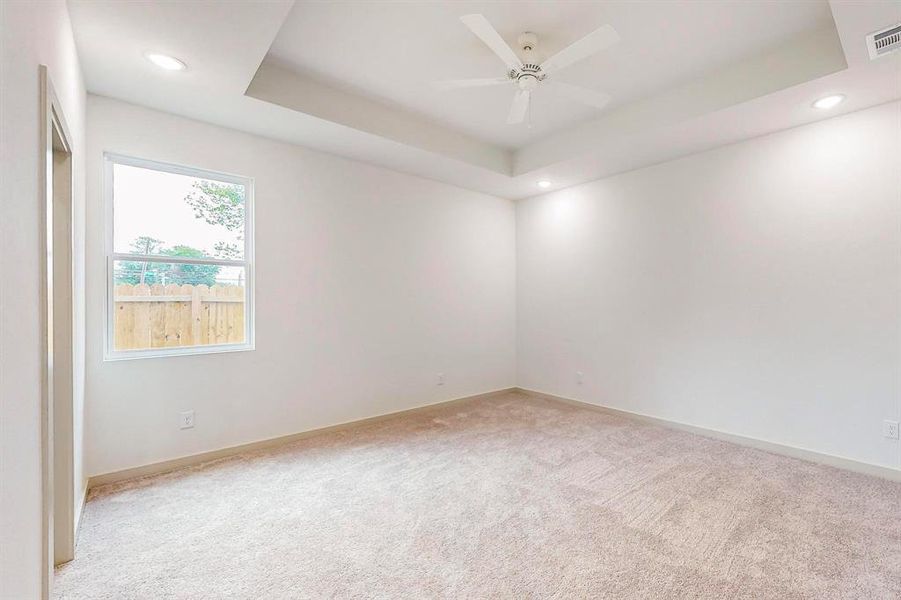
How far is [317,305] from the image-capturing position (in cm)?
372

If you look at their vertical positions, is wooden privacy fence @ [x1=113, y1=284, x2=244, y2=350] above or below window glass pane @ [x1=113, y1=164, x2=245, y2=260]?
below

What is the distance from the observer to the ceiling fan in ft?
6.59

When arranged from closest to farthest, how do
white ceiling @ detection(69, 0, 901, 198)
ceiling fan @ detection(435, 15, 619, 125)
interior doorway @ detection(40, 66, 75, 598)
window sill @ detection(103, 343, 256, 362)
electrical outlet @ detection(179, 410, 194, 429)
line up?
interior doorway @ detection(40, 66, 75, 598) → ceiling fan @ detection(435, 15, 619, 125) → white ceiling @ detection(69, 0, 901, 198) → window sill @ detection(103, 343, 256, 362) → electrical outlet @ detection(179, 410, 194, 429)

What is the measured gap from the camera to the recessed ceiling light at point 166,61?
229cm

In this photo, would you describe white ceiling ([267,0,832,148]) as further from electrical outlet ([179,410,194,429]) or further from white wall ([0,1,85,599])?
electrical outlet ([179,410,194,429])

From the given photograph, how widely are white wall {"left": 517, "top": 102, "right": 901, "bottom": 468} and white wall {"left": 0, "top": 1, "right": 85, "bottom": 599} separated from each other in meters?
4.39

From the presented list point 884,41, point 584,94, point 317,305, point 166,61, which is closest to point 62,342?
point 166,61

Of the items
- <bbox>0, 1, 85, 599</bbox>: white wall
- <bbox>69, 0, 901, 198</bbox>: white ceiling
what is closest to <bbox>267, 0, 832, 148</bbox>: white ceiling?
<bbox>69, 0, 901, 198</bbox>: white ceiling

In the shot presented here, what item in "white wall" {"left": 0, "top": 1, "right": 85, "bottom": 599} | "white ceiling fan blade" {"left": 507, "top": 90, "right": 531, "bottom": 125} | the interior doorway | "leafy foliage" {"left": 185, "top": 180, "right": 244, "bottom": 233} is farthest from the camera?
"leafy foliage" {"left": 185, "top": 180, "right": 244, "bottom": 233}

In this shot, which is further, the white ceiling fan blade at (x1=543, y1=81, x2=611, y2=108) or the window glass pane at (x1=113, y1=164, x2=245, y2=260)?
the window glass pane at (x1=113, y1=164, x2=245, y2=260)

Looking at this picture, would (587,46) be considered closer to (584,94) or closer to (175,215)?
(584,94)

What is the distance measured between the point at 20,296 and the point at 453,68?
2.68m

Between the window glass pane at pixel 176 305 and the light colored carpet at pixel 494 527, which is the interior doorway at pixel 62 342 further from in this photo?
the window glass pane at pixel 176 305

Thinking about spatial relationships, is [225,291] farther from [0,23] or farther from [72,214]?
[0,23]
